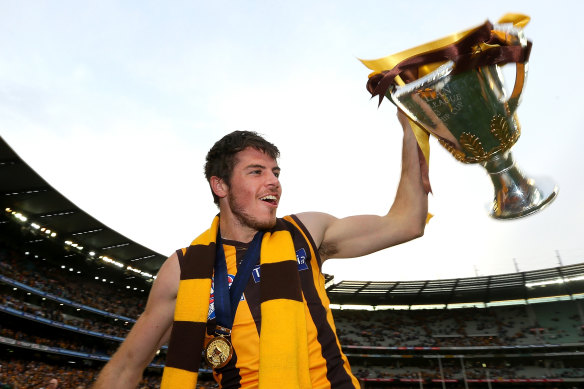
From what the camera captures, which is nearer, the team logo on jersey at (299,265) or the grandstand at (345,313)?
the team logo on jersey at (299,265)

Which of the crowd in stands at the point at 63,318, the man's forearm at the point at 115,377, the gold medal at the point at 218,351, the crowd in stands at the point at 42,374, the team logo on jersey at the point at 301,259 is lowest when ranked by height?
the crowd in stands at the point at 42,374

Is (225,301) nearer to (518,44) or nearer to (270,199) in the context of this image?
(270,199)

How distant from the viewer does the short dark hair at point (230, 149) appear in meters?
2.25

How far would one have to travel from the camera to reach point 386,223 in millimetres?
2016

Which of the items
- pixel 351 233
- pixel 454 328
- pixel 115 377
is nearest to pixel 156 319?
pixel 115 377

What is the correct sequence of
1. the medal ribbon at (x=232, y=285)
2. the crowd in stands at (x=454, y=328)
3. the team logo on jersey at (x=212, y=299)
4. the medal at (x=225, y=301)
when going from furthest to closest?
the crowd in stands at (x=454, y=328), the team logo on jersey at (x=212, y=299), the medal ribbon at (x=232, y=285), the medal at (x=225, y=301)

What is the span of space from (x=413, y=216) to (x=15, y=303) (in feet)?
95.5

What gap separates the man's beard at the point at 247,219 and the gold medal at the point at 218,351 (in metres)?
0.58

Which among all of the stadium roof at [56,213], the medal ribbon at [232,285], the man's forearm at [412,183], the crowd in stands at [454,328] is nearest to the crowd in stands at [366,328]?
the crowd in stands at [454,328]

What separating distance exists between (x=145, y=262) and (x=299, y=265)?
35.2 metres

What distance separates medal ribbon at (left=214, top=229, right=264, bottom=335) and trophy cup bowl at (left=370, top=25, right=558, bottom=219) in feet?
3.40

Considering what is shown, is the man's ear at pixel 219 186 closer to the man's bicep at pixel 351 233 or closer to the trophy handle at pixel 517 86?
the man's bicep at pixel 351 233

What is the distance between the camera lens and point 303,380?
5.42 ft

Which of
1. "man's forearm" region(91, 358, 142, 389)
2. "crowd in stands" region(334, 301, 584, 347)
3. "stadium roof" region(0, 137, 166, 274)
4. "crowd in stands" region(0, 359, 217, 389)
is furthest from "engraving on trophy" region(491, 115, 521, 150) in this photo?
"crowd in stands" region(334, 301, 584, 347)
